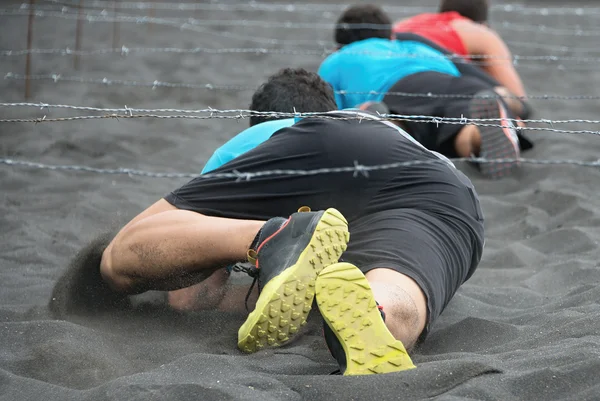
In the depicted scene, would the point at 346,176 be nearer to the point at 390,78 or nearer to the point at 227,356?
the point at 227,356

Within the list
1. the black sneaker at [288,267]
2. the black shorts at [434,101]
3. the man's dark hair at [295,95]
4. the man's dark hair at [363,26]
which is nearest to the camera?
the black sneaker at [288,267]

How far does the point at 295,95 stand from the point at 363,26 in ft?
6.85

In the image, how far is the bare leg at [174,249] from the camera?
2.17m

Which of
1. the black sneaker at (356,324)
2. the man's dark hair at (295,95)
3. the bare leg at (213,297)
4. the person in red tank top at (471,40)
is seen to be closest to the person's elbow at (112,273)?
Result: the bare leg at (213,297)

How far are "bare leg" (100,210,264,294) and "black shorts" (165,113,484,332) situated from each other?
0.32 ft

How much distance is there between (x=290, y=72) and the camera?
2732mm

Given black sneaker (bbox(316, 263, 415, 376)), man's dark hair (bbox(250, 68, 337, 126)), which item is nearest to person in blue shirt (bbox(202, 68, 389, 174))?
man's dark hair (bbox(250, 68, 337, 126))

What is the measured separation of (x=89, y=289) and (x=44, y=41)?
477 centimetres

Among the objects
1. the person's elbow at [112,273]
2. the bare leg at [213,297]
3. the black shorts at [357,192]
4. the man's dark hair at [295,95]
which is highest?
the man's dark hair at [295,95]

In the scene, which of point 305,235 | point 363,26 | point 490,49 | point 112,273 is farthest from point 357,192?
point 490,49

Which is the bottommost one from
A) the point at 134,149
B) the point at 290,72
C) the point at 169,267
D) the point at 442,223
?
the point at 134,149

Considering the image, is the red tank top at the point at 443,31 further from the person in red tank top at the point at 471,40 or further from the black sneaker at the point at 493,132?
the black sneaker at the point at 493,132

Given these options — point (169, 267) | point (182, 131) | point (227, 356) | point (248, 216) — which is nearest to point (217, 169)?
point (248, 216)

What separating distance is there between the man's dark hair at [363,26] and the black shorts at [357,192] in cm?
239
